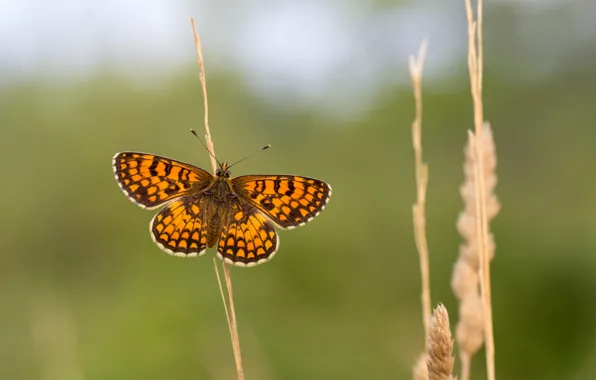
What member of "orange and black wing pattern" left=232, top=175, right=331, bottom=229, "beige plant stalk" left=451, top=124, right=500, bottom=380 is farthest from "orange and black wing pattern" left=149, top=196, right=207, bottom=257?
"beige plant stalk" left=451, top=124, right=500, bottom=380

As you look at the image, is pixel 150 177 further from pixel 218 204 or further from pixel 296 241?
pixel 296 241

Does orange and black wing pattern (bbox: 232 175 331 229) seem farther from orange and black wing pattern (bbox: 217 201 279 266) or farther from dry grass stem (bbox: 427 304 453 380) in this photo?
dry grass stem (bbox: 427 304 453 380)

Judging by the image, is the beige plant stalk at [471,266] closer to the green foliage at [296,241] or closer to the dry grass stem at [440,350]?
the dry grass stem at [440,350]

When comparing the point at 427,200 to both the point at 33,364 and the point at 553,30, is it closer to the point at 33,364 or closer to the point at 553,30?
the point at 553,30

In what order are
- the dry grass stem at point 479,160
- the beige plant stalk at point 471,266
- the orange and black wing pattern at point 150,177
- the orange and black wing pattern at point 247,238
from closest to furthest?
the dry grass stem at point 479,160
the beige plant stalk at point 471,266
the orange and black wing pattern at point 247,238
the orange and black wing pattern at point 150,177

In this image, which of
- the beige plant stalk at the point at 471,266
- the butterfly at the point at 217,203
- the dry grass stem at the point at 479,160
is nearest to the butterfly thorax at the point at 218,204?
the butterfly at the point at 217,203

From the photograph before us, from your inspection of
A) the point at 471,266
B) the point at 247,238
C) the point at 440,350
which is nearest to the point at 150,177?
the point at 247,238
